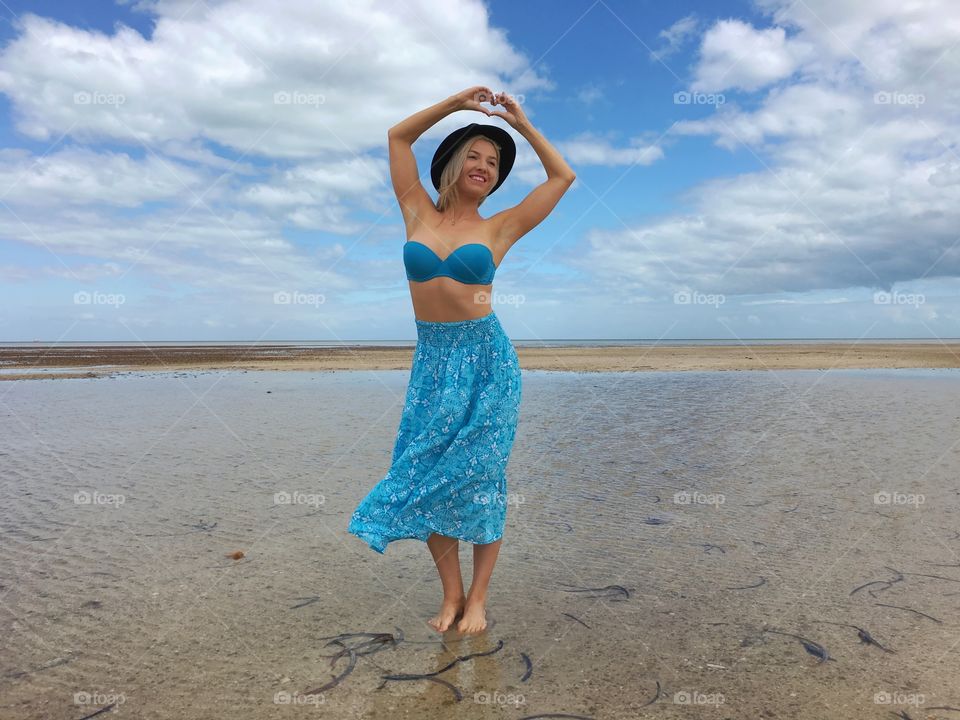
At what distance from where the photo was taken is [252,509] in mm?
5332

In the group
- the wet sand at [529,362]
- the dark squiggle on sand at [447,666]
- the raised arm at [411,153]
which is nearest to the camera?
the dark squiggle on sand at [447,666]

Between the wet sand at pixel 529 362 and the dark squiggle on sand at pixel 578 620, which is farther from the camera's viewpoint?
the wet sand at pixel 529 362

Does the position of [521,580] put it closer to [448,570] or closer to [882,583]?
[448,570]

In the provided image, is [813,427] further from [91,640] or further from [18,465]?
[18,465]

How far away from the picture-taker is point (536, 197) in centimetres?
350

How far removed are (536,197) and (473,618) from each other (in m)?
2.16

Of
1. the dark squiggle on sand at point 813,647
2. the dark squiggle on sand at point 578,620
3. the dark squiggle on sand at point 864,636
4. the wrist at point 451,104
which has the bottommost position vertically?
the dark squiggle on sand at point 578,620

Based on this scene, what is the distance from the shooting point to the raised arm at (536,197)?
137 inches

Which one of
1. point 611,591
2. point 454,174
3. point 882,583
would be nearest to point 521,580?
point 611,591

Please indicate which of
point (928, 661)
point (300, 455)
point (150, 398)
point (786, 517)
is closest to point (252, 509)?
point (300, 455)

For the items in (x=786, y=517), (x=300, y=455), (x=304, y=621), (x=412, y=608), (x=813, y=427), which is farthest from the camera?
(x=813, y=427)

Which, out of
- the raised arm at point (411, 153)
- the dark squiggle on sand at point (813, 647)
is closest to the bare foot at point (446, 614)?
the dark squiggle on sand at point (813, 647)

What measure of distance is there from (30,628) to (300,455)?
13.7 feet

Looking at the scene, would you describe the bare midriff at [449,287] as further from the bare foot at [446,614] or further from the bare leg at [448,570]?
the bare foot at [446,614]
